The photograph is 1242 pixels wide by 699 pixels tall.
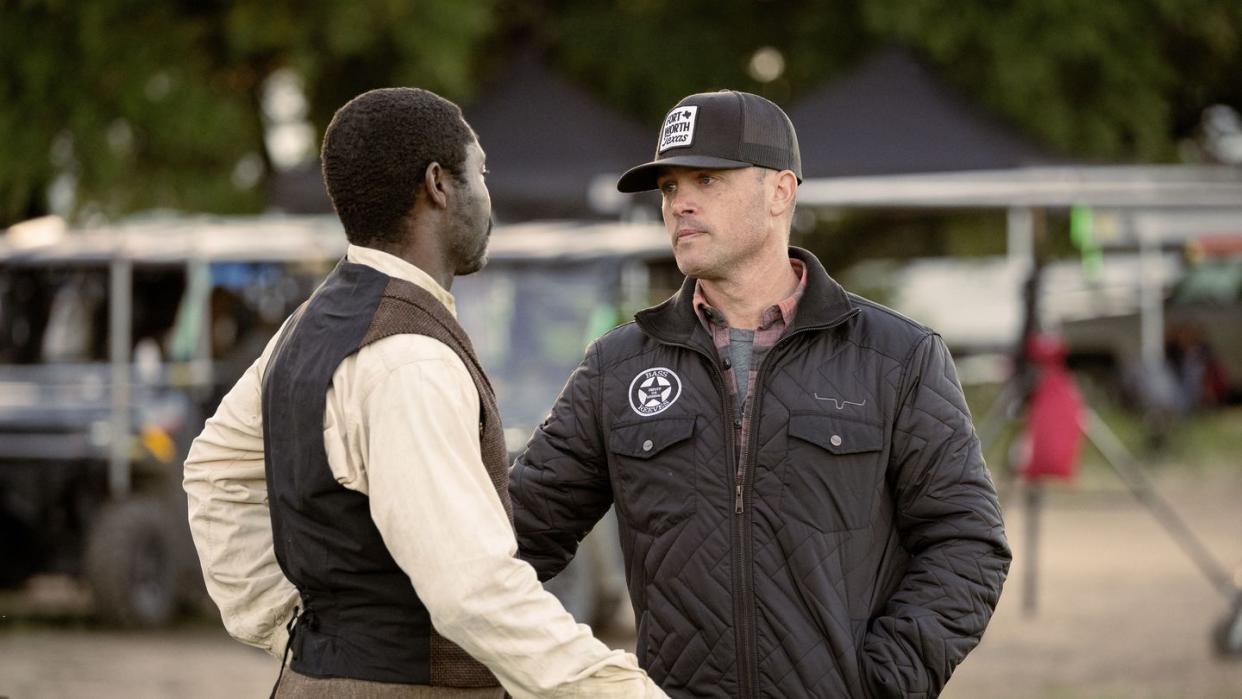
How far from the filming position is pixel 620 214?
13.1m

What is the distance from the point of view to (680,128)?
139 inches

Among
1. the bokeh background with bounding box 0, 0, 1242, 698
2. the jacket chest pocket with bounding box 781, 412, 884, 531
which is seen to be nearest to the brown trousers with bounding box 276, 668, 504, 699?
the jacket chest pocket with bounding box 781, 412, 884, 531

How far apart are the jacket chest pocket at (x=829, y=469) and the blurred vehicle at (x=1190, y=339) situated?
784 inches

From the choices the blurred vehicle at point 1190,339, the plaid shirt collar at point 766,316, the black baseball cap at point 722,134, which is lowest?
the blurred vehicle at point 1190,339

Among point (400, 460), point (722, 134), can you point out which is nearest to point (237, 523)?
point (400, 460)

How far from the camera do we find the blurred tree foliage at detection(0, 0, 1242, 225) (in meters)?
15.6

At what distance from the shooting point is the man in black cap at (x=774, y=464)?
331 cm

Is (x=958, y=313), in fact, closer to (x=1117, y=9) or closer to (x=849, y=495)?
(x=1117, y=9)

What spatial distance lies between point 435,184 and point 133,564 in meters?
8.16

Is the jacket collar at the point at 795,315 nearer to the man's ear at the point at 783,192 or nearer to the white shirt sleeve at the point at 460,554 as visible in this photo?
the man's ear at the point at 783,192

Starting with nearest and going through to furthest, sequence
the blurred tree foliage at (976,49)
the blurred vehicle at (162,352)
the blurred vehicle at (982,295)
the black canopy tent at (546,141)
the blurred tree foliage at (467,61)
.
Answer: the blurred vehicle at (162,352)
the black canopy tent at (546,141)
the blurred tree foliage at (467,61)
the blurred tree foliage at (976,49)
the blurred vehicle at (982,295)

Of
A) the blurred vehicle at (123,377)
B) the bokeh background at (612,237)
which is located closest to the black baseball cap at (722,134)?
the bokeh background at (612,237)

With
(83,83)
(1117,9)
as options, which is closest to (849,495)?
(83,83)

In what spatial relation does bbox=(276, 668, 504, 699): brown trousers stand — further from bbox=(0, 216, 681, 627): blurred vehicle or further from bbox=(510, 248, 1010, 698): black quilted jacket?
bbox=(0, 216, 681, 627): blurred vehicle
